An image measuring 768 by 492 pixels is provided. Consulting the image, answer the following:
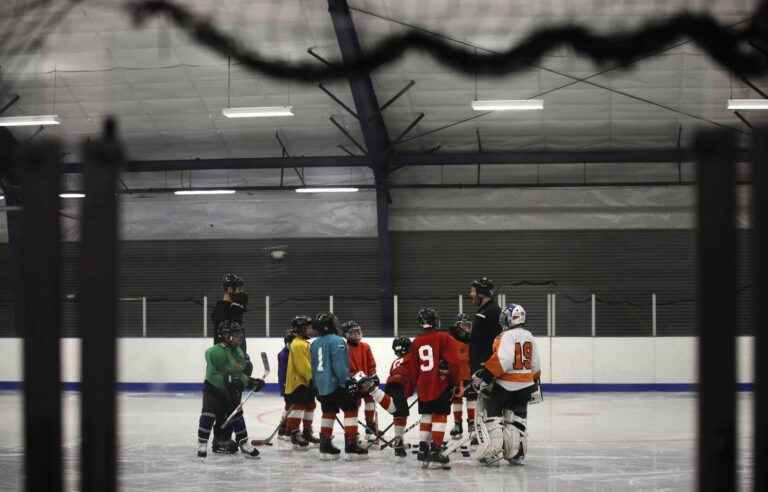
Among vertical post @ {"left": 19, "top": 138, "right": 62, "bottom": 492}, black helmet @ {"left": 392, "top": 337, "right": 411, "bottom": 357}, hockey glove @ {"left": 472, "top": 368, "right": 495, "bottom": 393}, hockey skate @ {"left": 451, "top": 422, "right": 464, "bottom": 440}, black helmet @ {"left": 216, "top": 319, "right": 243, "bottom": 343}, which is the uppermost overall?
vertical post @ {"left": 19, "top": 138, "right": 62, "bottom": 492}

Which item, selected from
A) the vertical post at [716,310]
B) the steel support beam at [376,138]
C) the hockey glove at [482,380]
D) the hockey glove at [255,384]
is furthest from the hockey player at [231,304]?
the vertical post at [716,310]

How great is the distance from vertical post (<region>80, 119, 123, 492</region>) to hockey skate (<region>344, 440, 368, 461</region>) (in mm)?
8037

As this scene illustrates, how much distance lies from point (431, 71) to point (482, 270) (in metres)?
5.80

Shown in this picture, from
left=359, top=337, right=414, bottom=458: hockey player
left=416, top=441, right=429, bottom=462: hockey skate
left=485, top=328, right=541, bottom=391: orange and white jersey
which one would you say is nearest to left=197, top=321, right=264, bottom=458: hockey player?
left=359, top=337, right=414, bottom=458: hockey player

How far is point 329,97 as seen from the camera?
18.8 meters

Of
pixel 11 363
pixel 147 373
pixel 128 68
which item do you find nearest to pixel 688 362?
pixel 147 373

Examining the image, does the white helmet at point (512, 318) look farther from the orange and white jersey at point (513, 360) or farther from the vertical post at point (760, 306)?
the vertical post at point (760, 306)

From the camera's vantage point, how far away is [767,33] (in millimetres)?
4098

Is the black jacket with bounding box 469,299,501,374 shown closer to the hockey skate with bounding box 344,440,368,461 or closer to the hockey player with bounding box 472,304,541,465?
the hockey player with bounding box 472,304,541,465

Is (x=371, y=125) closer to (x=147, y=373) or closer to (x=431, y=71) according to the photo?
(x=431, y=71)

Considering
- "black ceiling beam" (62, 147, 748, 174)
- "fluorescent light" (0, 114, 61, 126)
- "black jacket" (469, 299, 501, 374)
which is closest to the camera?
"black jacket" (469, 299, 501, 374)

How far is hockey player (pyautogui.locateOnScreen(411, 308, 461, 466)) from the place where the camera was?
334 inches

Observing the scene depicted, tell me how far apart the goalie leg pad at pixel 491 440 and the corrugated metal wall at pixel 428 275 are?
11.8 metres

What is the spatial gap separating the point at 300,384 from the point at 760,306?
8.95m
